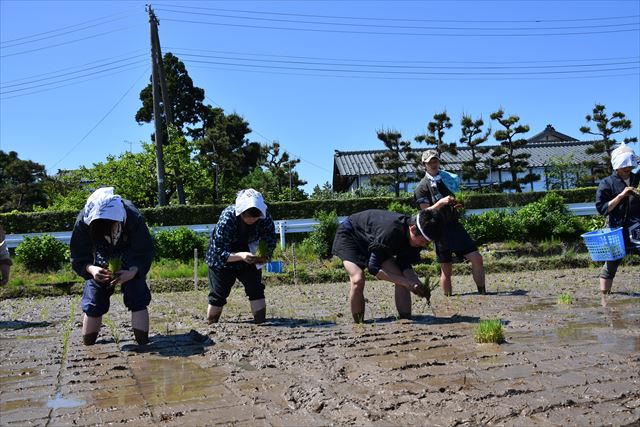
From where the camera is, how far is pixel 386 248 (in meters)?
5.36

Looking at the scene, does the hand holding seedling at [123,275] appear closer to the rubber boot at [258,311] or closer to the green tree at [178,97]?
the rubber boot at [258,311]

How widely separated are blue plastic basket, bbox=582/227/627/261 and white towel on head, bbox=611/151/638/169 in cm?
66

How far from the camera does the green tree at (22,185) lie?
106 feet

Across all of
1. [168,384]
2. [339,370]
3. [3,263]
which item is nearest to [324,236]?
[3,263]

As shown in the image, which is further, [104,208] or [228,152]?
[228,152]

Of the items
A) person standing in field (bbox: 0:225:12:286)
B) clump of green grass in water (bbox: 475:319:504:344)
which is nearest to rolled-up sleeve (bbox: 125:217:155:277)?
clump of green grass in water (bbox: 475:319:504:344)

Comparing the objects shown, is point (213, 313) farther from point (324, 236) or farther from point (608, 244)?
point (324, 236)

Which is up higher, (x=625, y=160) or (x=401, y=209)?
(x=401, y=209)

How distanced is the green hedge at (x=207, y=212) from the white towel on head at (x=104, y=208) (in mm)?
13990

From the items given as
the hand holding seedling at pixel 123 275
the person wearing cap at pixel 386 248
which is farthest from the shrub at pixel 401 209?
the hand holding seedling at pixel 123 275

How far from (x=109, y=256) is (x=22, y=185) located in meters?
31.2

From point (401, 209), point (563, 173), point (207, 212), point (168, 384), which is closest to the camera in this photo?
point (168, 384)

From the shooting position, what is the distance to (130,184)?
24.6 m

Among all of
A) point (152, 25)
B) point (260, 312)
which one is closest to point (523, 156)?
point (152, 25)
